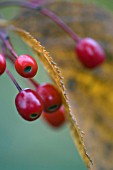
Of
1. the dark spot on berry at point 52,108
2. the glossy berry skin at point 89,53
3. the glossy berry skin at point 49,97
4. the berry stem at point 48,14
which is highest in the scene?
the berry stem at point 48,14

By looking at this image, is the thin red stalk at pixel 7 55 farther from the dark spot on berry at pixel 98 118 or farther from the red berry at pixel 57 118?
the dark spot on berry at pixel 98 118

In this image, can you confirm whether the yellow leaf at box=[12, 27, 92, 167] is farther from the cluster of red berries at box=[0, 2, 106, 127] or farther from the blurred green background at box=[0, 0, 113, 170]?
the blurred green background at box=[0, 0, 113, 170]

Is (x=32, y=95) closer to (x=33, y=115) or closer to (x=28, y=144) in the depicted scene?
(x=33, y=115)

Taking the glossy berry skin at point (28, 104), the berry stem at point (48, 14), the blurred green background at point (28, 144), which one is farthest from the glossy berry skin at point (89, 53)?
the blurred green background at point (28, 144)

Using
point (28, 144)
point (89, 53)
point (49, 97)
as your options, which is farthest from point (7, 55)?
point (28, 144)

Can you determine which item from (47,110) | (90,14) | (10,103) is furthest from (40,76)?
(47,110)

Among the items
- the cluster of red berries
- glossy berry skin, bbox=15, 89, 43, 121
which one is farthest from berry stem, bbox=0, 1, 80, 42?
glossy berry skin, bbox=15, 89, 43, 121
